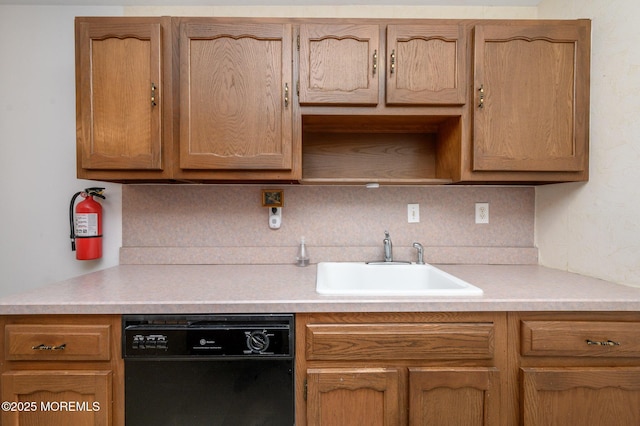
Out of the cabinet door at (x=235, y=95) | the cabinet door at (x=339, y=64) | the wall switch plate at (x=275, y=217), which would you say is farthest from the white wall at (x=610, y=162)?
the wall switch plate at (x=275, y=217)


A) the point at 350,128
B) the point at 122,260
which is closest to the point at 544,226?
the point at 350,128

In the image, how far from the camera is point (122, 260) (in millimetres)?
1644

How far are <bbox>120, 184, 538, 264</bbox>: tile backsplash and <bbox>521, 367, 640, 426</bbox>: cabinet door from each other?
2.30 ft

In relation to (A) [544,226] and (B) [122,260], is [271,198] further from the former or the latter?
(A) [544,226]

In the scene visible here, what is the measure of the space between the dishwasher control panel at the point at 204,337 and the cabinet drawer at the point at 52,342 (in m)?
0.09

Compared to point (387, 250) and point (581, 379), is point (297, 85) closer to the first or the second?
point (387, 250)

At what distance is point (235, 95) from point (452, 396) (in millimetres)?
1453

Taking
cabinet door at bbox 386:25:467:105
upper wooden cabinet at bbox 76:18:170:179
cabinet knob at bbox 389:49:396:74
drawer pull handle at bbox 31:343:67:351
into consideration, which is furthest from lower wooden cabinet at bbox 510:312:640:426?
upper wooden cabinet at bbox 76:18:170:179

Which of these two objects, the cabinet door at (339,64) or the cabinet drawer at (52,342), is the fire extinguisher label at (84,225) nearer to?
the cabinet drawer at (52,342)

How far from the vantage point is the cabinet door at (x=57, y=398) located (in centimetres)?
101

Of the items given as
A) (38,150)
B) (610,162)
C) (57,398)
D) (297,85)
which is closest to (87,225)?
(38,150)

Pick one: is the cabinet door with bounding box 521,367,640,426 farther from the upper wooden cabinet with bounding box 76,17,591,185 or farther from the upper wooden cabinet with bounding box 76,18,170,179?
the upper wooden cabinet with bounding box 76,18,170,179

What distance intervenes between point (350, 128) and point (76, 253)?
1619 millimetres

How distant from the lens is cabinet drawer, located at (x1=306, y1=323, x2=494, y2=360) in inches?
40.6
